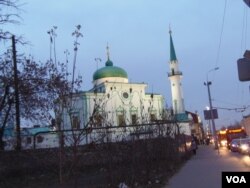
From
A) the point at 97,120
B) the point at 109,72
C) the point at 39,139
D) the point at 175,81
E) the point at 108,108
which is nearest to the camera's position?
the point at 97,120

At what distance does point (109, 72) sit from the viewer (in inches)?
3445

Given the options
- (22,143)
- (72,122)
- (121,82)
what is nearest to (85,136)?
(72,122)

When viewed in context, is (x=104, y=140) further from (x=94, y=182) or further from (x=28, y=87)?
(x=28, y=87)

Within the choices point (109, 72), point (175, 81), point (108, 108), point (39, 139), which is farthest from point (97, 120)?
point (175, 81)

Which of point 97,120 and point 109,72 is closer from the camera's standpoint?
point 97,120

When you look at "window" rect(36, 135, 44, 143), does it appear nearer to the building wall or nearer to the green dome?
the building wall

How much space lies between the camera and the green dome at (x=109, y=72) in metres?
87.1

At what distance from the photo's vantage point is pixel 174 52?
359ft

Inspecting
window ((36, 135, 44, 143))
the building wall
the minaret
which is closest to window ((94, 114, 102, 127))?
the building wall

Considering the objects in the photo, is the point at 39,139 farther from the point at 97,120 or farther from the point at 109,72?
the point at 109,72

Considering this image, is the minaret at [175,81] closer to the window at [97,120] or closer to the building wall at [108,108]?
the building wall at [108,108]

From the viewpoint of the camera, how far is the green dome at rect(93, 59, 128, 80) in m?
87.1

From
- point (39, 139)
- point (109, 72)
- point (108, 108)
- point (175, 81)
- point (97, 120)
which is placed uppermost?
point (175, 81)

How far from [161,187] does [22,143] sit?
28.7ft
